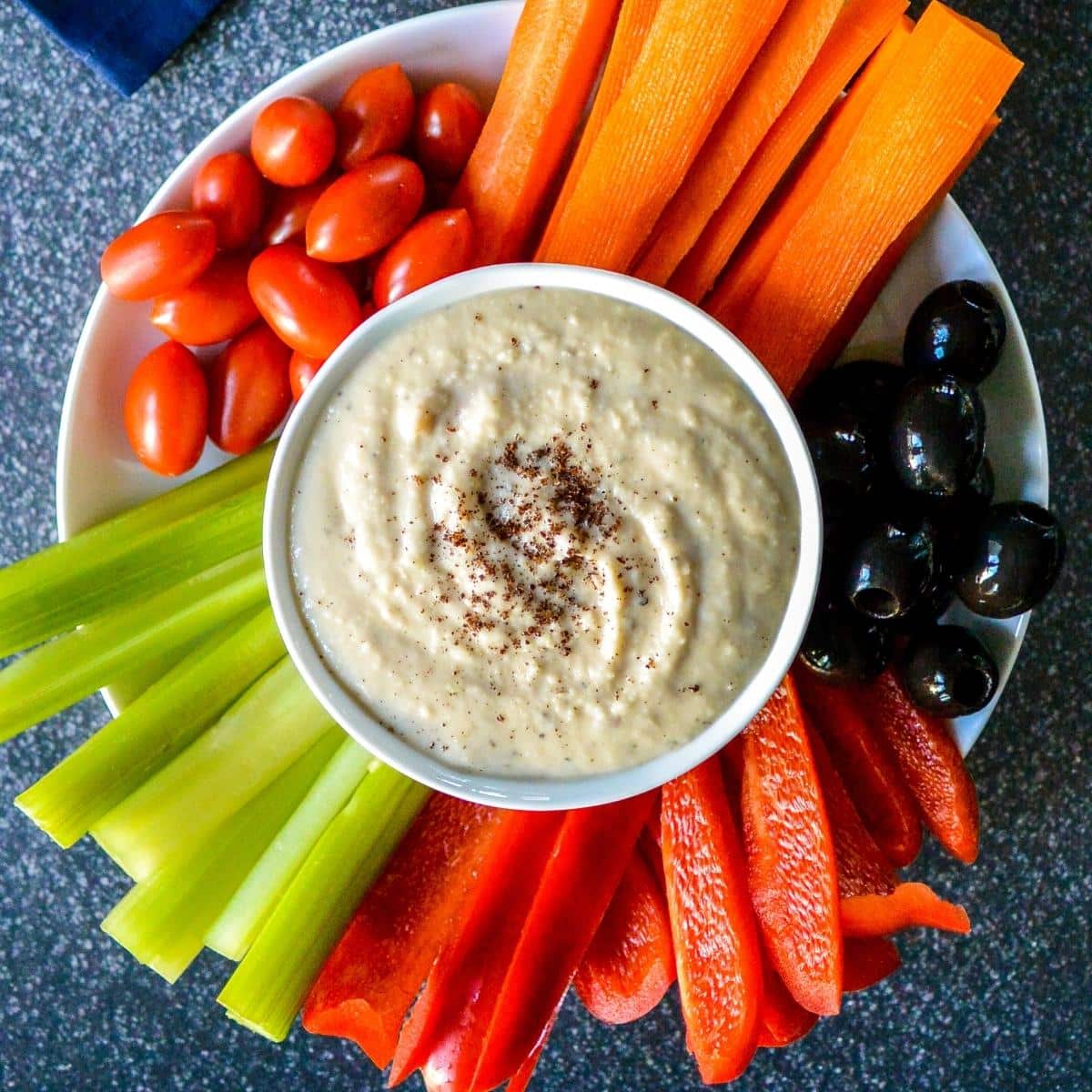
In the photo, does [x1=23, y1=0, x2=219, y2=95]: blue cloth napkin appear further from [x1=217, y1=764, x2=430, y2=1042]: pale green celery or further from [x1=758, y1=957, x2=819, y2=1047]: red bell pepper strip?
[x1=758, y1=957, x2=819, y2=1047]: red bell pepper strip

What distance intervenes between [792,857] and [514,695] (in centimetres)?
40

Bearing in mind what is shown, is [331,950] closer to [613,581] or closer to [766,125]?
[613,581]

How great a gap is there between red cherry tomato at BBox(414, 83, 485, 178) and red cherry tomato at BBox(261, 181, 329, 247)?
0.39ft

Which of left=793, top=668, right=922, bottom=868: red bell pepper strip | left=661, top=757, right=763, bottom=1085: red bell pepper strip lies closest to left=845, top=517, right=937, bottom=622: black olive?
left=793, top=668, right=922, bottom=868: red bell pepper strip

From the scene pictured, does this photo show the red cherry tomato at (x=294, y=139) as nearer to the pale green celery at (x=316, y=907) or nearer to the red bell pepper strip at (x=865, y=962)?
the pale green celery at (x=316, y=907)

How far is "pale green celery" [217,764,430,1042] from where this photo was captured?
119 centimetres

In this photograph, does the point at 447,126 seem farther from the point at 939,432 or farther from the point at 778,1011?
the point at 778,1011

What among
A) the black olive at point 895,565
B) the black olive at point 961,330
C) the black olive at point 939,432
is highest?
the black olive at point 961,330

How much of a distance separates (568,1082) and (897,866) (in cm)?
56

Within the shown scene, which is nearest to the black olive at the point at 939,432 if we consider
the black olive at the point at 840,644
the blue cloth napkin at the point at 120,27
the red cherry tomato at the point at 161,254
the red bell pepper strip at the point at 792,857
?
the black olive at the point at 840,644

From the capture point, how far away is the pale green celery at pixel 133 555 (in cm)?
116

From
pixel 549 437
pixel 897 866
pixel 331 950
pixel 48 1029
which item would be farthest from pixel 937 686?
pixel 48 1029

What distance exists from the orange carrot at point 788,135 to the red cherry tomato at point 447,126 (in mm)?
270

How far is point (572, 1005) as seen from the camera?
1508mm
